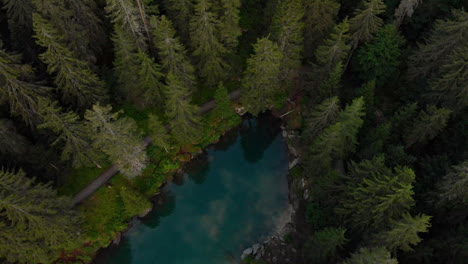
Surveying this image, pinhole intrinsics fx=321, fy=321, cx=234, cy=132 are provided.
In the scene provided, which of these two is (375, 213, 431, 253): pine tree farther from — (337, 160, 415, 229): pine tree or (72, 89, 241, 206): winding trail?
(72, 89, 241, 206): winding trail

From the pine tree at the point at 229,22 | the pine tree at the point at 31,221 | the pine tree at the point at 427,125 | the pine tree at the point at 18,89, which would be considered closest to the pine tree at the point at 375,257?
the pine tree at the point at 427,125

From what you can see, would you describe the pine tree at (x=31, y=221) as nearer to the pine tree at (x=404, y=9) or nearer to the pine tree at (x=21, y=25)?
the pine tree at (x=21, y=25)

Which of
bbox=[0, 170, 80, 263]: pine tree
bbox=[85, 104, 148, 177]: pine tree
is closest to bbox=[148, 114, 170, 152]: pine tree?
bbox=[85, 104, 148, 177]: pine tree

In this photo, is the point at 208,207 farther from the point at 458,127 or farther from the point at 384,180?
the point at 458,127

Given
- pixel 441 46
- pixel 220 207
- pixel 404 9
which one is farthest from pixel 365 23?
pixel 220 207

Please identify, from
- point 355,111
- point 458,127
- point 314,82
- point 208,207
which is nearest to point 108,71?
point 208,207

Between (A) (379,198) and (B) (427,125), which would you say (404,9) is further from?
(A) (379,198)

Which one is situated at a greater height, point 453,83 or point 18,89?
point 453,83

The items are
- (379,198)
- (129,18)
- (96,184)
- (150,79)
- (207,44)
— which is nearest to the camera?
(379,198)
